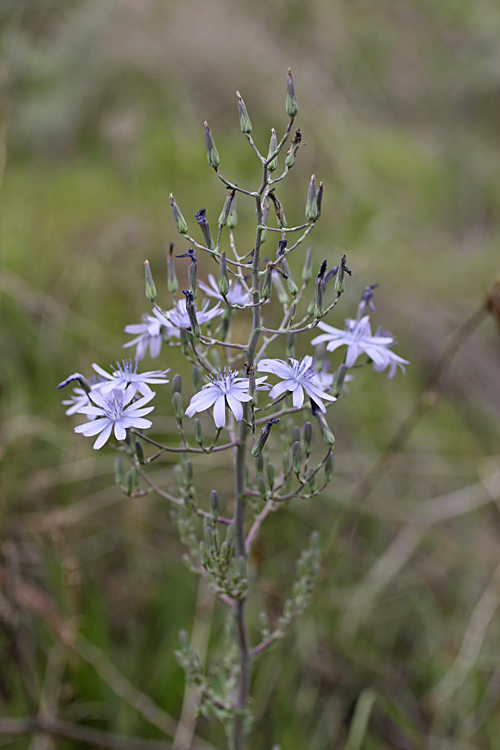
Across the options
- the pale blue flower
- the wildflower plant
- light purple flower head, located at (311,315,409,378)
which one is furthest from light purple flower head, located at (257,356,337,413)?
the pale blue flower

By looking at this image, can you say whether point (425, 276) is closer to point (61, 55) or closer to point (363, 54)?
point (61, 55)

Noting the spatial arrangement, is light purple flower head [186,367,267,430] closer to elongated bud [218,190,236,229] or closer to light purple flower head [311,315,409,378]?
light purple flower head [311,315,409,378]

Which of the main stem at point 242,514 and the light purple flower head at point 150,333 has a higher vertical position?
the light purple flower head at point 150,333

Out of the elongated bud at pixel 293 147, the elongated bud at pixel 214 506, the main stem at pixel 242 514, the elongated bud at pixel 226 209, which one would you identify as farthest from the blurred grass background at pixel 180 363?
the elongated bud at pixel 293 147

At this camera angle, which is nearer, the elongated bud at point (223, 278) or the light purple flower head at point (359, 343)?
the elongated bud at point (223, 278)

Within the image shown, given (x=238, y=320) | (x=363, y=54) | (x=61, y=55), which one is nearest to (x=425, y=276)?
(x=238, y=320)

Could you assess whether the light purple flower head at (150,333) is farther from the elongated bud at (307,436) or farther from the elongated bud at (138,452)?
the elongated bud at (307,436)

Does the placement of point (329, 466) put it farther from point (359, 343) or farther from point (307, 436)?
point (359, 343)
